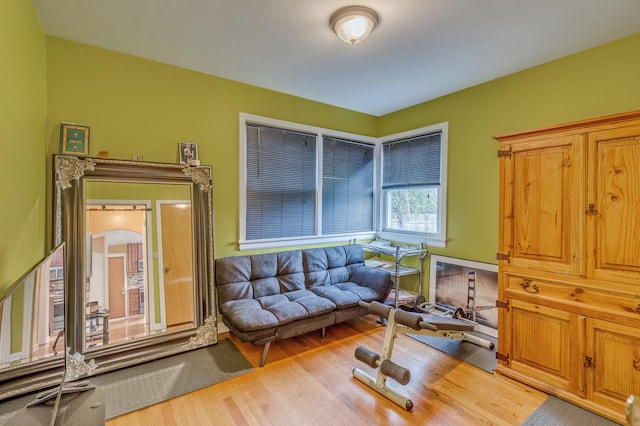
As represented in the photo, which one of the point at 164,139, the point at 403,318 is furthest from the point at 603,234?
the point at 164,139

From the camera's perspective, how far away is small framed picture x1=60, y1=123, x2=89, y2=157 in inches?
97.2

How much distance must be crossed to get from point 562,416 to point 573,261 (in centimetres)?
106

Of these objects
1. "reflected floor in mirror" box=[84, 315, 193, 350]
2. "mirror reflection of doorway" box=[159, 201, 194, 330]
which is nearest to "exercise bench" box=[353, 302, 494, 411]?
"mirror reflection of doorway" box=[159, 201, 194, 330]

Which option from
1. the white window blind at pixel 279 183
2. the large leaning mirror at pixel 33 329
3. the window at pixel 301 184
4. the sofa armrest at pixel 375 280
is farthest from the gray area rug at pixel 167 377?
the sofa armrest at pixel 375 280

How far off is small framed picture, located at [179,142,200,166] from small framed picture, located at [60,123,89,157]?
75cm

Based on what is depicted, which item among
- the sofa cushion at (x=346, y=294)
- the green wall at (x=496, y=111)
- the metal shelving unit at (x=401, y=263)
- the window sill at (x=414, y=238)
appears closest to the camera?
the green wall at (x=496, y=111)

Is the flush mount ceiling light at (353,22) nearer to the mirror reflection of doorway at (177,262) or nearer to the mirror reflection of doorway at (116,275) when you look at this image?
the mirror reflection of doorway at (177,262)

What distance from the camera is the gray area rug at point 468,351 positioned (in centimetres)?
273

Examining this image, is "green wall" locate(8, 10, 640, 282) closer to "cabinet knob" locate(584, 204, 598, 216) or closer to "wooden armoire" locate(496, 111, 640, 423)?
"wooden armoire" locate(496, 111, 640, 423)

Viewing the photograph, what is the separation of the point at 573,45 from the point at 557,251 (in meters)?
1.75

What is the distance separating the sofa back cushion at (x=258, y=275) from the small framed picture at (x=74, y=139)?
4.93 ft

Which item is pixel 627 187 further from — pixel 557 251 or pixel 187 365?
pixel 187 365

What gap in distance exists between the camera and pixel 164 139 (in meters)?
2.98

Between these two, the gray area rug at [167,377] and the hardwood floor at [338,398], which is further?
the gray area rug at [167,377]
